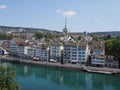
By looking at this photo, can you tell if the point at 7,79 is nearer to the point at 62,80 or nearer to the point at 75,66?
the point at 62,80

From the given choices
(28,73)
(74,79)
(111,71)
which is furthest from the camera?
(28,73)

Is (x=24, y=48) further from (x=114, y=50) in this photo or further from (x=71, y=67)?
(x=114, y=50)

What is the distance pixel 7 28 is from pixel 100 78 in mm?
96465

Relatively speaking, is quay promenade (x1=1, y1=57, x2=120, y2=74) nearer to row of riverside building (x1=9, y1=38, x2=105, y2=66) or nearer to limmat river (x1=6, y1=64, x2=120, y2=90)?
limmat river (x1=6, y1=64, x2=120, y2=90)

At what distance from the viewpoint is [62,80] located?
22906 millimetres

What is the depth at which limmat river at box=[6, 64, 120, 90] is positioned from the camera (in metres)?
20.0

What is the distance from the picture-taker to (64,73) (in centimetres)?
2564

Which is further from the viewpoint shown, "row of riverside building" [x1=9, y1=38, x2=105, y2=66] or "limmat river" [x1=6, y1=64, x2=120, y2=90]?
"row of riverside building" [x1=9, y1=38, x2=105, y2=66]

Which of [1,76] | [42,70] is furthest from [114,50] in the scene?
[1,76]

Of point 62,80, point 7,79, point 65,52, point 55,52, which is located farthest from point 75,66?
point 7,79

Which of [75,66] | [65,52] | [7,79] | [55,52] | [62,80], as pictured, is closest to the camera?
[7,79]

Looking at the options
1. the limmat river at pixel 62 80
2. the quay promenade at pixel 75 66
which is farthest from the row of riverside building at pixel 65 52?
the limmat river at pixel 62 80

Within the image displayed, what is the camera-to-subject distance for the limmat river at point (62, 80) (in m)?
20.0

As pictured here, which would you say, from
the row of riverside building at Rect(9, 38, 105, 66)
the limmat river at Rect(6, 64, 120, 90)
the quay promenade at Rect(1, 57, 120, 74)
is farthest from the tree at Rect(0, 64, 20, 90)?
the row of riverside building at Rect(9, 38, 105, 66)
